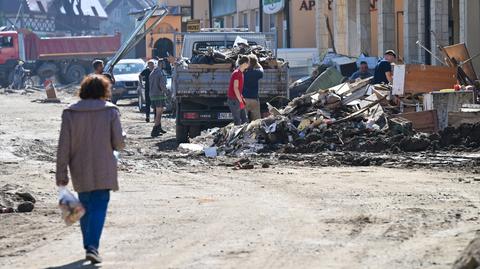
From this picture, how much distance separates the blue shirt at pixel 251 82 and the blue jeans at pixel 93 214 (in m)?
12.0

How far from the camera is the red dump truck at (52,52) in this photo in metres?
67.2

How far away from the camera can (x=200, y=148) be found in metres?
20.4

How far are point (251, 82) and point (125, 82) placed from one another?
2296 centimetres

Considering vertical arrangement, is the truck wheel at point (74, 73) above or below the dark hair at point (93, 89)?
below

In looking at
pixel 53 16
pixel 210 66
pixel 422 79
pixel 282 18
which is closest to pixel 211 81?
pixel 210 66

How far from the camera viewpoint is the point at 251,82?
68.9 feet

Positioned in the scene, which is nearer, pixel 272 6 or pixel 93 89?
pixel 93 89

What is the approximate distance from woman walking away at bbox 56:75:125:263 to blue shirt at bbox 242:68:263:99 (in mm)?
11890

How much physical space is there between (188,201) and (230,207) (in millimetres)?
892

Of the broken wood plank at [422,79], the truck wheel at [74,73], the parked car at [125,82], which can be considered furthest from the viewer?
the truck wheel at [74,73]

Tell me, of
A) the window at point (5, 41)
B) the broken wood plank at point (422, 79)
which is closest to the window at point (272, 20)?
the window at point (5, 41)

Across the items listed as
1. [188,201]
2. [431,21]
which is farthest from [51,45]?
[188,201]

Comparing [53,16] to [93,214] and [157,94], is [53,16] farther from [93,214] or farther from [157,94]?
[93,214]

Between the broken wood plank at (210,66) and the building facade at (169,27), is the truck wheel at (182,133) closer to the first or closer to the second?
the broken wood plank at (210,66)
